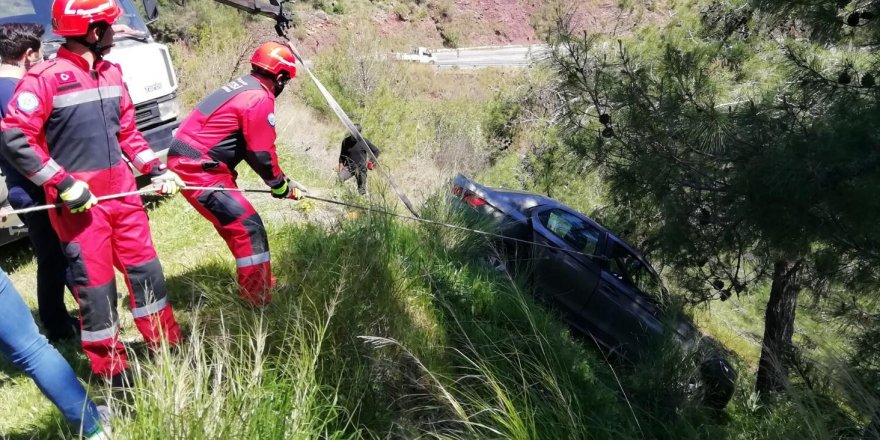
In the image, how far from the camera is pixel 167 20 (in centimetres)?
2522

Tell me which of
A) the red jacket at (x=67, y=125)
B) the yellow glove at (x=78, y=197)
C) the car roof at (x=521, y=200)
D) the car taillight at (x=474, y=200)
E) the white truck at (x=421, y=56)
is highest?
the red jacket at (x=67, y=125)

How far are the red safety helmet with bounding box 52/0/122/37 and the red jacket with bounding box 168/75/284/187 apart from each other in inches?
40.0

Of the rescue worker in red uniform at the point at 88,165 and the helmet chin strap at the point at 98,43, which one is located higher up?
the helmet chin strap at the point at 98,43

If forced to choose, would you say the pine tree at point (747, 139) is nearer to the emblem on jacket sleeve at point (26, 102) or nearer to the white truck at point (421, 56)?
the emblem on jacket sleeve at point (26, 102)

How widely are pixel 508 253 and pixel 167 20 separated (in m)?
24.0

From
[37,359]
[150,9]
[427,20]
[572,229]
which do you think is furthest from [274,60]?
[427,20]

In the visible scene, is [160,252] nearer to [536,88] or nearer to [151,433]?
[151,433]

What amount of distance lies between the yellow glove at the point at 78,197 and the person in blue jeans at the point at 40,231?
35.5 inches

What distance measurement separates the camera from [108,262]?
2959 mm

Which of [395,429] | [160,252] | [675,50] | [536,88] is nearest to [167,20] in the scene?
[536,88]

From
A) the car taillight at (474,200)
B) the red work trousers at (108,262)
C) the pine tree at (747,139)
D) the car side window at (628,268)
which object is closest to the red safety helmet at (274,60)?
the red work trousers at (108,262)

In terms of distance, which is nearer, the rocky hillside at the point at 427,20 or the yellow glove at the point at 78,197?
the yellow glove at the point at 78,197

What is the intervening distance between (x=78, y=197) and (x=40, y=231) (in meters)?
1.21

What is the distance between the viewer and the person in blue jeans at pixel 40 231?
3186 millimetres
